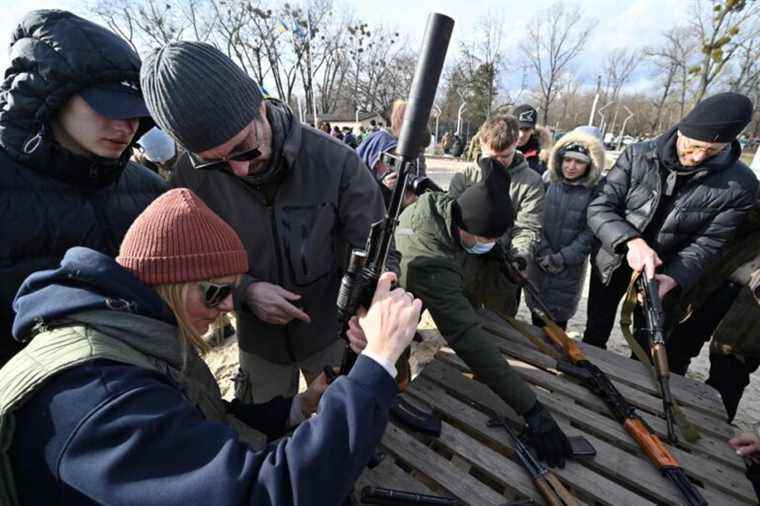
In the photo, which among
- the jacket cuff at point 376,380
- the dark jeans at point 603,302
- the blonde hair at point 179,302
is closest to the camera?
the jacket cuff at point 376,380

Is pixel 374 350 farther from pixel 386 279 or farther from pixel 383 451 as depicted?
pixel 383 451

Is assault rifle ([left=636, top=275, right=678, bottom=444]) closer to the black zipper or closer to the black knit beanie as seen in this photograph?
the black knit beanie

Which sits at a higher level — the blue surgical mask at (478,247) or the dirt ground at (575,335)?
the blue surgical mask at (478,247)

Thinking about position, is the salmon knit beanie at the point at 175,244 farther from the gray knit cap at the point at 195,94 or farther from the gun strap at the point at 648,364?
the gun strap at the point at 648,364

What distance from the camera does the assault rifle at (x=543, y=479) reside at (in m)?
1.42

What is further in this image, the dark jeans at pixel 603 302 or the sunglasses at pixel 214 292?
the dark jeans at pixel 603 302

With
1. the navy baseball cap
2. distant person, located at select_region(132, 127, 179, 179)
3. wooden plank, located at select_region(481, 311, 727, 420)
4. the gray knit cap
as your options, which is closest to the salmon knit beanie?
the gray knit cap

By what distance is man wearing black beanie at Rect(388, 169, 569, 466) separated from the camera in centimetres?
176

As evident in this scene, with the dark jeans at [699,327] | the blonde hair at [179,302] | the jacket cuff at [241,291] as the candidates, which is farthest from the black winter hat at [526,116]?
the blonde hair at [179,302]

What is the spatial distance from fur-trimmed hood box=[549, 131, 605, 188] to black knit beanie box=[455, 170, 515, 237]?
1.73 meters

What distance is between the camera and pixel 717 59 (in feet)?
64.8

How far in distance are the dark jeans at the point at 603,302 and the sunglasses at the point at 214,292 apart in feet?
10.1

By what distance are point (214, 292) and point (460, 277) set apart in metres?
1.32

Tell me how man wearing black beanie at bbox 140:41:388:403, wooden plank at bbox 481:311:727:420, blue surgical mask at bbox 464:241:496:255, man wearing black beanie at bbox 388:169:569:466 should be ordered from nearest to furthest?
man wearing black beanie at bbox 140:41:388:403 < man wearing black beanie at bbox 388:169:569:466 < wooden plank at bbox 481:311:727:420 < blue surgical mask at bbox 464:241:496:255
